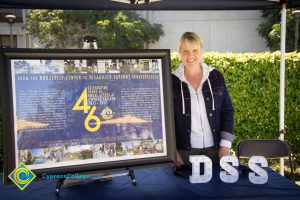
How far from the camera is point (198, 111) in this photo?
6.37 feet

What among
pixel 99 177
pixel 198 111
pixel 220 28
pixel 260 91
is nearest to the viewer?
pixel 99 177

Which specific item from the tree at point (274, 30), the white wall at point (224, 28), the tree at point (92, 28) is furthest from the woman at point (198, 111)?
the white wall at point (224, 28)

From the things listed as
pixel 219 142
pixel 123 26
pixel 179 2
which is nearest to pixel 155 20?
pixel 123 26

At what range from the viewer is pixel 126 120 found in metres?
1.38

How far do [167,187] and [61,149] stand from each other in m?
0.49

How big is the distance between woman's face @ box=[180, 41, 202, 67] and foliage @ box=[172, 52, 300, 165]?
2.72 metres

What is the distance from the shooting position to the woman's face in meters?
1.97

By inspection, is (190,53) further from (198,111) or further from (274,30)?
(274,30)

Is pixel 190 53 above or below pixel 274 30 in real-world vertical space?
below

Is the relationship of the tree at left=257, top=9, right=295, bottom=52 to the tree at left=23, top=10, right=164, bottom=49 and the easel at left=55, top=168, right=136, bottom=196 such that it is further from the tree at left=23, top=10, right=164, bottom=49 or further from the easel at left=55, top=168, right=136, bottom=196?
the easel at left=55, top=168, right=136, bottom=196

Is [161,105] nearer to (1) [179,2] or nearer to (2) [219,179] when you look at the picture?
(2) [219,179]

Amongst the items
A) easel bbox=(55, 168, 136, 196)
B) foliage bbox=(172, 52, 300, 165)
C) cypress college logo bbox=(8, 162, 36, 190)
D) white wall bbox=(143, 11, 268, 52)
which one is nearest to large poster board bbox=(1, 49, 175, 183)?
cypress college logo bbox=(8, 162, 36, 190)

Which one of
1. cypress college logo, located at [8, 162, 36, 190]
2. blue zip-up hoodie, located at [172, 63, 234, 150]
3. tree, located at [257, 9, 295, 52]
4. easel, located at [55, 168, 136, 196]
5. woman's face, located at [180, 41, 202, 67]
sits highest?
tree, located at [257, 9, 295, 52]

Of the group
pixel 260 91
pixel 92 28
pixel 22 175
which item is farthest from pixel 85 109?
pixel 92 28
